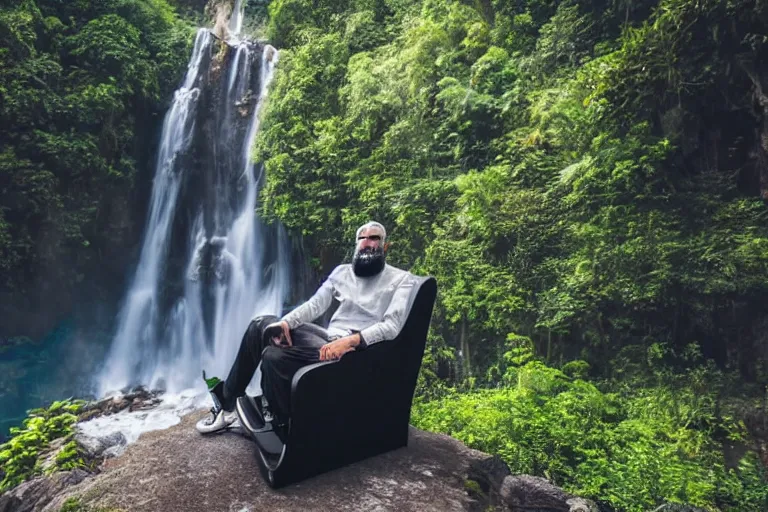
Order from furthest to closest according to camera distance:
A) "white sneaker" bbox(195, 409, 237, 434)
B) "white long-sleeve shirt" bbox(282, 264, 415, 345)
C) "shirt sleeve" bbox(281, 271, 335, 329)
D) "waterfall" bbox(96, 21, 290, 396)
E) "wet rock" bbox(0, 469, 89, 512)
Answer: "waterfall" bbox(96, 21, 290, 396)
"wet rock" bbox(0, 469, 89, 512)
"white sneaker" bbox(195, 409, 237, 434)
"shirt sleeve" bbox(281, 271, 335, 329)
"white long-sleeve shirt" bbox(282, 264, 415, 345)

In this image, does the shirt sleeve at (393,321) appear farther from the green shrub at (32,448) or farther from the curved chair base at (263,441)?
the green shrub at (32,448)

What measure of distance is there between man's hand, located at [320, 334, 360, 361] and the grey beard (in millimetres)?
547

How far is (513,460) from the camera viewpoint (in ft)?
13.6

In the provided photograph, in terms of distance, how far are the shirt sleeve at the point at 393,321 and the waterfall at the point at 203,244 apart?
713cm

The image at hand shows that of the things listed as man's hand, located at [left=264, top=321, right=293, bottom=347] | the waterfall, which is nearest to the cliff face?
man's hand, located at [left=264, top=321, right=293, bottom=347]

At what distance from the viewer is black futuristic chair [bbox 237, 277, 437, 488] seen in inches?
99.0

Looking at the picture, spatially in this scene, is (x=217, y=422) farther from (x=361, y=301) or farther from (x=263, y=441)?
(x=361, y=301)

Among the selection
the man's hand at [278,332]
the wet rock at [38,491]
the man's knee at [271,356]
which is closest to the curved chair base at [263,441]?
the man's knee at [271,356]

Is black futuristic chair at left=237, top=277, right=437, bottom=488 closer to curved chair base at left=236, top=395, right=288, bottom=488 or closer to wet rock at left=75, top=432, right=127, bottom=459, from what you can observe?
curved chair base at left=236, top=395, right=288, bottom=488

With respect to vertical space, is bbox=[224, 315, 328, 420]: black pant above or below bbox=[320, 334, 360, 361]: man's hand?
below

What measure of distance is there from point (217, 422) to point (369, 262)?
1.44 m

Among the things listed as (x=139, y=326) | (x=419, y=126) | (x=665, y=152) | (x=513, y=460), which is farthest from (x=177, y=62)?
(x=513, y=460)

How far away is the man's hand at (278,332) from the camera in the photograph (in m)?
2.85

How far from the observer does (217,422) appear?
323 cm
